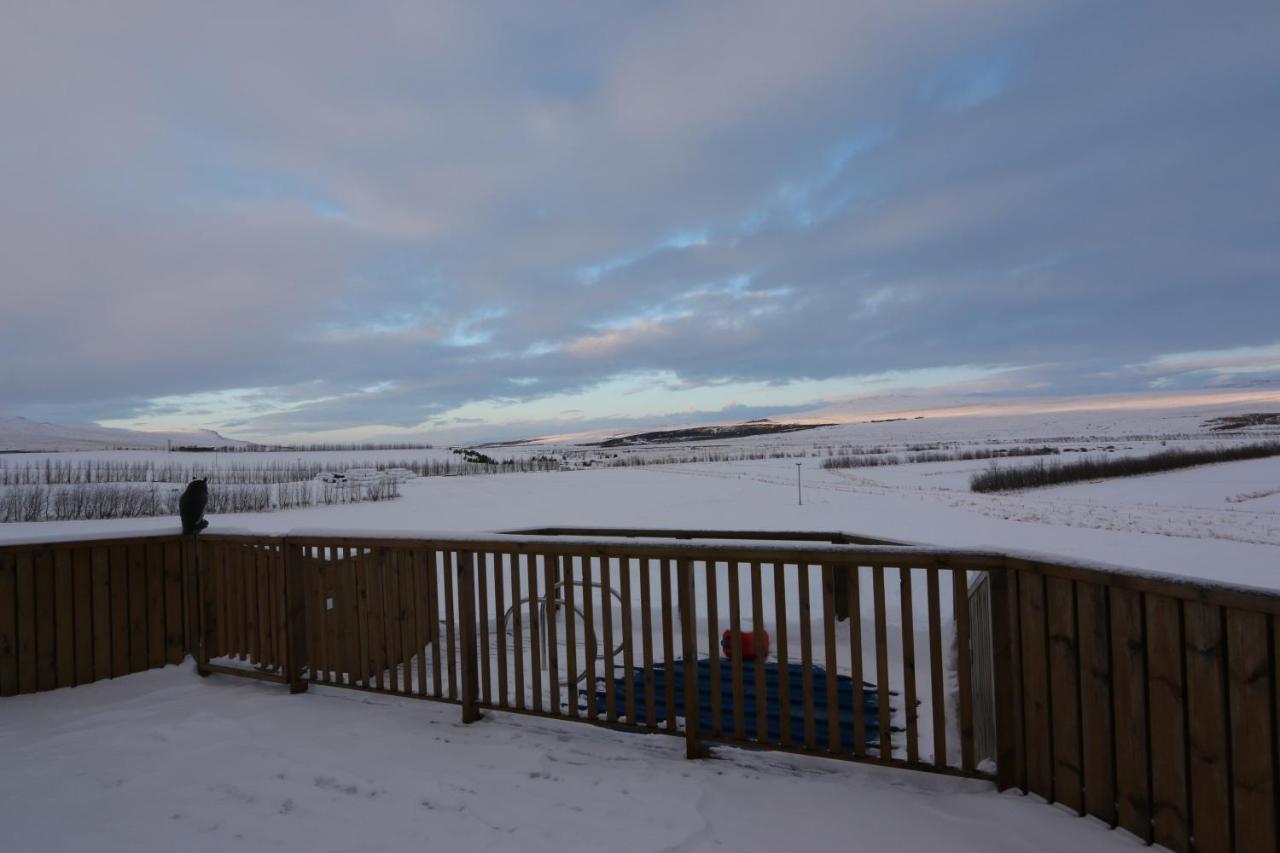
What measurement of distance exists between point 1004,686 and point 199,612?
17.7 ft

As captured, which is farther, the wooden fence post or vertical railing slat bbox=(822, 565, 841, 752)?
the wooden fence post

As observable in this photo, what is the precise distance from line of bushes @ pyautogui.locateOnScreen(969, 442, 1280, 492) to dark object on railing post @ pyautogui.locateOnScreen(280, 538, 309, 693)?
25094 mm

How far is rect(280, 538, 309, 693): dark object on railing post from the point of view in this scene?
15.5ft

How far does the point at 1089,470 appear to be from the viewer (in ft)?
97.9

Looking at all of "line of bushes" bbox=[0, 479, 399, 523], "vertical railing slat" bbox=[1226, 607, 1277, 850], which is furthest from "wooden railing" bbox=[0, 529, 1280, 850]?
"line of bushes" bbox=[0, 479, 399, 523]

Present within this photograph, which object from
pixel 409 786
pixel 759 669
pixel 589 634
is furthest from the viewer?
pixel 589 634

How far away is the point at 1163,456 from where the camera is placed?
34344mm

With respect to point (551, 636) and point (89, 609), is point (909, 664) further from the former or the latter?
point (89, 609)

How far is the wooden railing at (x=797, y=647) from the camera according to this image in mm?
2408

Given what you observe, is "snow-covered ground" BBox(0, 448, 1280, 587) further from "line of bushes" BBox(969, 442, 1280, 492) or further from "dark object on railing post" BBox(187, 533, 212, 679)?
"dark object on railing post" BBox(187, 533, 212, 679)

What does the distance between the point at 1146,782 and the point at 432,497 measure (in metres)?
22.1

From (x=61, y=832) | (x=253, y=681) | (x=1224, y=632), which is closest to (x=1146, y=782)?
(x=1224, y=632)

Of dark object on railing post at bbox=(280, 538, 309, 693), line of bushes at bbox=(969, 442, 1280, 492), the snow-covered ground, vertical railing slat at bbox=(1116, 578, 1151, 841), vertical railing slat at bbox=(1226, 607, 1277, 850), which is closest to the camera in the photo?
vertical railing slat at bbox=(1226, 607, 1277, 850)

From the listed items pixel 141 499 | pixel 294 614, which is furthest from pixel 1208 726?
pixel 141 499
